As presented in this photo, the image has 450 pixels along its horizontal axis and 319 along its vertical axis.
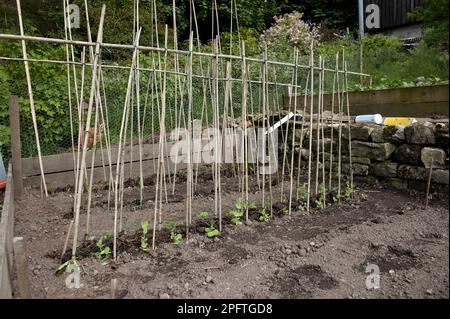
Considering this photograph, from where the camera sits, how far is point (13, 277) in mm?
2041

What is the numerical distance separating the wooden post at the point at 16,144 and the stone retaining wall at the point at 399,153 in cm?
316

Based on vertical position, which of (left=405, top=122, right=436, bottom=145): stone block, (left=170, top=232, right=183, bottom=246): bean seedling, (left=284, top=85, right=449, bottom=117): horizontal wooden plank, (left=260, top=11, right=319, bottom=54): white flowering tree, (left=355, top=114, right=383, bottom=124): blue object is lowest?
(left=170, top=232, right=183, bottom=246): bean seedling

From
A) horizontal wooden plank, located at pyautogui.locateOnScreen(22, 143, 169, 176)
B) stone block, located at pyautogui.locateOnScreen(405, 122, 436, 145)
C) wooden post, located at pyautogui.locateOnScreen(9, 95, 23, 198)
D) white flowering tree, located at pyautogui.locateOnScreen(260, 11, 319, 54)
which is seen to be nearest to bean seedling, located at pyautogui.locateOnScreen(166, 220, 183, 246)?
horizontal wooden plank, located at pyautogui.locateOnScreen(22, 143, 169, 176)

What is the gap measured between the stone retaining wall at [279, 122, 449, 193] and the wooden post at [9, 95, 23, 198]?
3163 millimetres

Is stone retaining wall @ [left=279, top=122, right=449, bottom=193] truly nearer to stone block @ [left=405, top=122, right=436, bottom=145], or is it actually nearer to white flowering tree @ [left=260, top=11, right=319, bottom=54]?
stone block @ [left=405, top=122, right=436, bottom=145]

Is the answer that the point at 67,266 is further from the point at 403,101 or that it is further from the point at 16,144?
the point at 403,101

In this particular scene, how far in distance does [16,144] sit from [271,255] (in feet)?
9.51

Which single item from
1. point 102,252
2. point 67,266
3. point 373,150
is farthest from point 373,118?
point 67,266

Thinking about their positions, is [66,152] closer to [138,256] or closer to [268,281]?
[138,256]

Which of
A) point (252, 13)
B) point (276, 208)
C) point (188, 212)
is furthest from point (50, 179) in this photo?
point (252, 13)

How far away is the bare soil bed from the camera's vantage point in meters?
2.07

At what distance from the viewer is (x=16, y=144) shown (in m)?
3.86

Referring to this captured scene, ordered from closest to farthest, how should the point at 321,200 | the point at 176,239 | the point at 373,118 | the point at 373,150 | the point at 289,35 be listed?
the point at 176,239 → the point at 321,200 → the point at 373,150 → the point at 373,118 → the point at 289,35

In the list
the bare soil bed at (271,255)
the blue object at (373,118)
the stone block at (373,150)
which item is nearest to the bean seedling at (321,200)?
the bare soil bed at (271,255)
